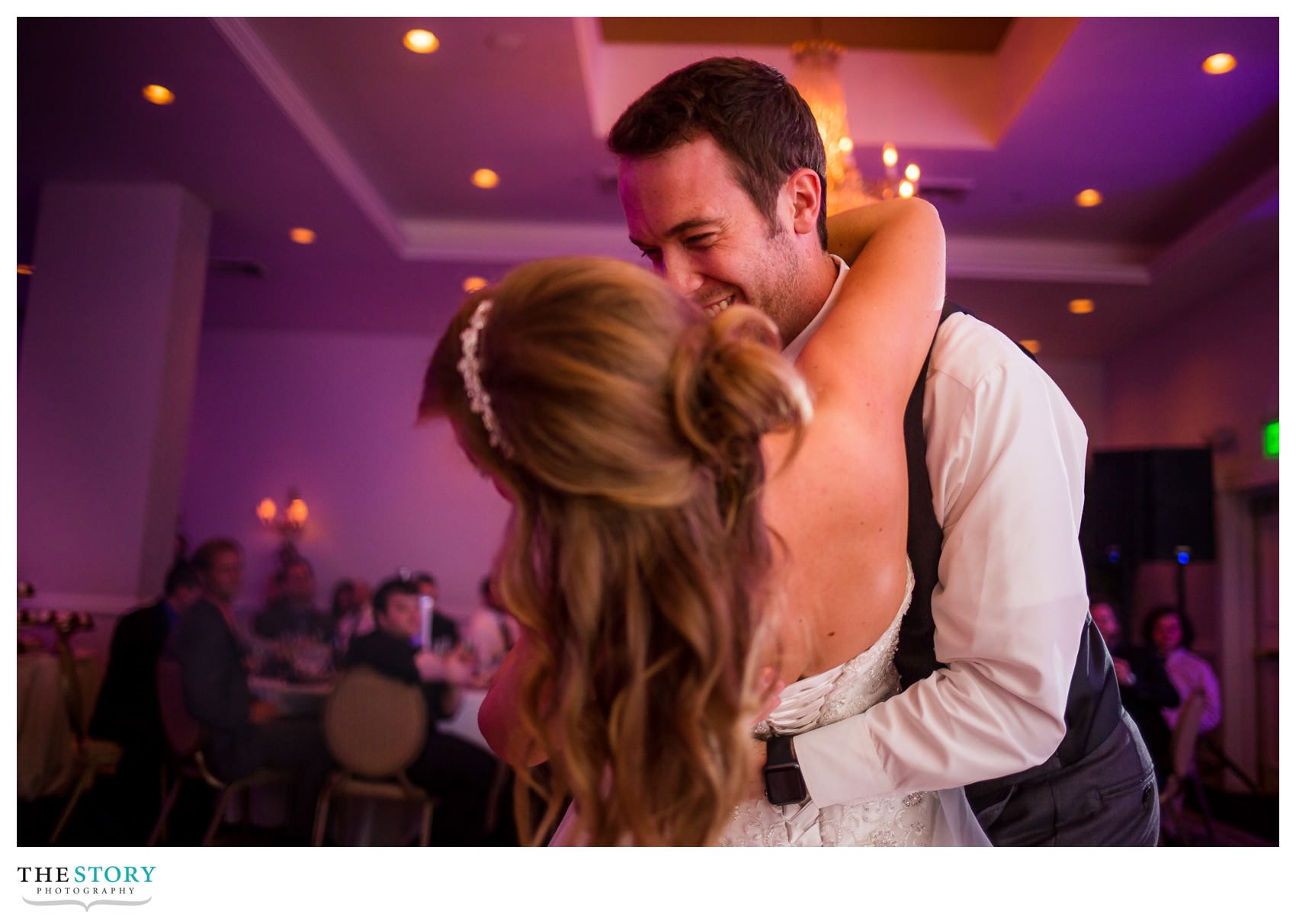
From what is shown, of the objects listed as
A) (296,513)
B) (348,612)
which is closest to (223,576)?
(348,612)

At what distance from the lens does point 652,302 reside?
905 millimetres

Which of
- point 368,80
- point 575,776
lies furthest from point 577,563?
point 368,80

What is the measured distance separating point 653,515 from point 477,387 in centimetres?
20

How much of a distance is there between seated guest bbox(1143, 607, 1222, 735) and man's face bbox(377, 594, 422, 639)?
12.5 ft

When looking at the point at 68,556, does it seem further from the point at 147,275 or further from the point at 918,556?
the point at 918,556

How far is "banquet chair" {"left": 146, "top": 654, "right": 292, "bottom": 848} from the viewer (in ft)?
13.4

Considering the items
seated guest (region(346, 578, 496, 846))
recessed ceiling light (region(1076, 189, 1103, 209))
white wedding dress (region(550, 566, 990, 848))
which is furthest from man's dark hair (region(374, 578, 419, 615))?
recessed ceiling light (region(1076, 189, 1103, 209))

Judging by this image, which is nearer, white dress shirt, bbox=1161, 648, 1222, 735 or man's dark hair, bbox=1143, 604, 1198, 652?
white dress shirt, bbox=1161, 648, 1222, 735

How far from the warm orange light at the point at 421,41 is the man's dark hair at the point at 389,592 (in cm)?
230

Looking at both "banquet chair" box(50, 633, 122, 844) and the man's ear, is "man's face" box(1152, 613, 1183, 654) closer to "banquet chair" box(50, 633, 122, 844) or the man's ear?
the man's ear

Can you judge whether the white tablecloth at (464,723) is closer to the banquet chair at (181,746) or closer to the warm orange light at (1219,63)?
the banquet chair at (181,746)

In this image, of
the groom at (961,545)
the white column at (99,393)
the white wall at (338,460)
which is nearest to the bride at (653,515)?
the groom at (961,545)

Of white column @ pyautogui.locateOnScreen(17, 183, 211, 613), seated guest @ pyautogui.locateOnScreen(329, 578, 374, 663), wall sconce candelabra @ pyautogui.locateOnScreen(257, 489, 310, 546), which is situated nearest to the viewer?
white column @ pyautogui.locateOnScreen(17, 183, 211, 613)

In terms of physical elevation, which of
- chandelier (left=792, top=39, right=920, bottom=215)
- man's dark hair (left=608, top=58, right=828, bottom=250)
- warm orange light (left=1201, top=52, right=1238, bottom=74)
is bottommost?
man's dark hair (left=608, top=58, right=828, bottom=250)
